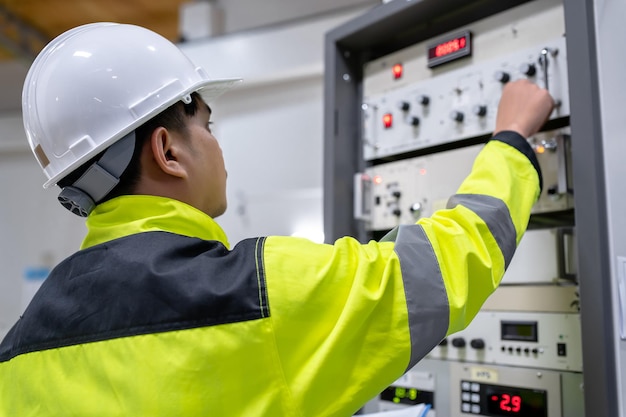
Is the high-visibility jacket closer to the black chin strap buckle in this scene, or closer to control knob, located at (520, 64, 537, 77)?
the black chin strap buckle

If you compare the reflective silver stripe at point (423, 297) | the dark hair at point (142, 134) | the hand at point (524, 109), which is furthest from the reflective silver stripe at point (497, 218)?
the dark hair at point (142, 134)

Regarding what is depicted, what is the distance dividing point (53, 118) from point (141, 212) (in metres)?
0.23

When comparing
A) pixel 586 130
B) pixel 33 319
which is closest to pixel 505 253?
pixel 586 130

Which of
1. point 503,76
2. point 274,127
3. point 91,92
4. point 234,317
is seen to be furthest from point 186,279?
point 274,127

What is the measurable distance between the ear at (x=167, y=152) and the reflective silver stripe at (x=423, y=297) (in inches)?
15.0

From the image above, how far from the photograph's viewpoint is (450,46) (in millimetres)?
1535

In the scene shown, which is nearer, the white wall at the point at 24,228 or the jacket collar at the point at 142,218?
the jacket collar at the point at 142,218

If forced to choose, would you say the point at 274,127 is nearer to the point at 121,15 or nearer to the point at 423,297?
the point at 121,15

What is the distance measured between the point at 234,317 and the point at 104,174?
346 mm

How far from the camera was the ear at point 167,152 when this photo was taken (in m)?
1.01

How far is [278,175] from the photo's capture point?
3.80m

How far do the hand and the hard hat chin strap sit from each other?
69 cm

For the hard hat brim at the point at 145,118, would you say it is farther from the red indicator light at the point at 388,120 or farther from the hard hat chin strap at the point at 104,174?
the red indicator light at the point at 388,120

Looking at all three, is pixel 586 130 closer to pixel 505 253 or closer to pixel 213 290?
pixel 505 253
